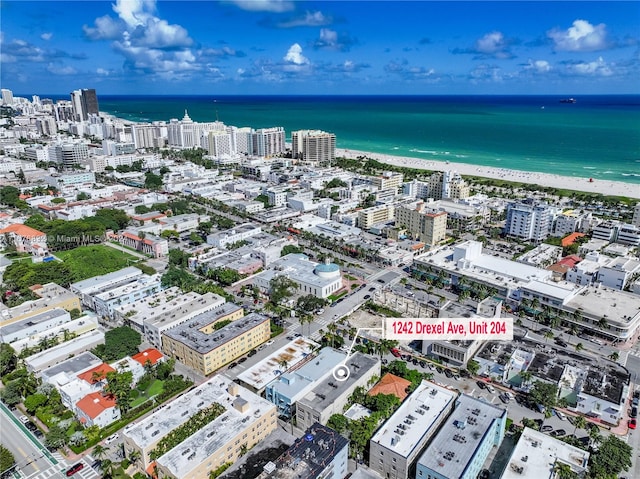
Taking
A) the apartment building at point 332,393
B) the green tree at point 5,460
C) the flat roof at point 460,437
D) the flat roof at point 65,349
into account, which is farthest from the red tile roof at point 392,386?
the flat roof at point 65,349

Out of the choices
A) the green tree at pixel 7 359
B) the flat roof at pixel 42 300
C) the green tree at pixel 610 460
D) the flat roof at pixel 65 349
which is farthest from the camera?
the flat roof at pixel 42 300

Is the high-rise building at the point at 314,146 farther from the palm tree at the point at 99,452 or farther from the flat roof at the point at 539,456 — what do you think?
the flat roof at the point at 539,456

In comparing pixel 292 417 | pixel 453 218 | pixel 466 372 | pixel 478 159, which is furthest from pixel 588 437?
pixel 478 159

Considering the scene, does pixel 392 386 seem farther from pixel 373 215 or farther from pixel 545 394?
pixel 373 215

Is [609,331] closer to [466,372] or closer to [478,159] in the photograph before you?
[466,372]

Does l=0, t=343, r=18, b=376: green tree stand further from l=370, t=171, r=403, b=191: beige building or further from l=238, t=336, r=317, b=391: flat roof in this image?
l=370, t=171, r=403, b=191: beige building
